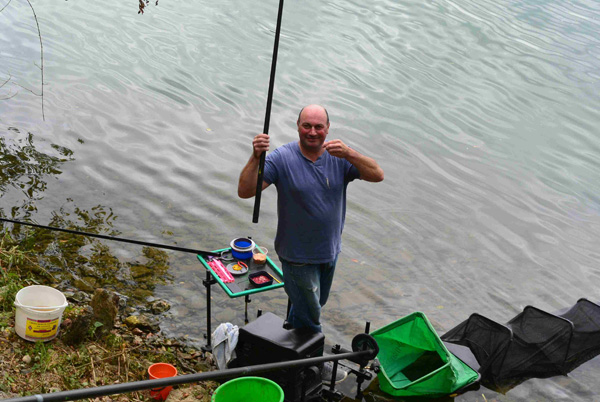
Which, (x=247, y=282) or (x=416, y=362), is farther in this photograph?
(x=416, y=362)

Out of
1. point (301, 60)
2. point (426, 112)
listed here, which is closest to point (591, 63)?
point (426, 112)

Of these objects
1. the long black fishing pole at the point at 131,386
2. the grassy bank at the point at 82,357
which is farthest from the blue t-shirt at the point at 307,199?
the grassy bank at the point at 82,357

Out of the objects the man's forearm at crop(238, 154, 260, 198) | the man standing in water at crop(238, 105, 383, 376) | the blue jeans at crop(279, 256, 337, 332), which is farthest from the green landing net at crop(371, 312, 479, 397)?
the man's forearm at crop(238, 154, 260, 198)

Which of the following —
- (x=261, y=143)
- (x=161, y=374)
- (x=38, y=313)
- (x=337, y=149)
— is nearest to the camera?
(x=261, y=143)

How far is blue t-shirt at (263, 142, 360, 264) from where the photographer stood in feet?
12.0

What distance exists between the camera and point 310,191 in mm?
3643

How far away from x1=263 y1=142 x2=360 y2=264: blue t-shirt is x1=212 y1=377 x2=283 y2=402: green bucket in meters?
0.72

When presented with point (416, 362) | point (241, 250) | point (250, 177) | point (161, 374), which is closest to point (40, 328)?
point (161, 374)

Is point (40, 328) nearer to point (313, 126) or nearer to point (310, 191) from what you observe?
point (310, 191)

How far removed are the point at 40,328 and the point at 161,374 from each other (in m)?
0.78

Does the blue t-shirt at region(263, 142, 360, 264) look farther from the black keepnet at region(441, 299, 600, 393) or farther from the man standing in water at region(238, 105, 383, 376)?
the black keepnet at region(441, 299, 600, 393)

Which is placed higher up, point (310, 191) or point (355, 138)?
point (310, 191)

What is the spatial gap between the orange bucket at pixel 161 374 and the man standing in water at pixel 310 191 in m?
0.94

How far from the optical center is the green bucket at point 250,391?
11.2 ft
